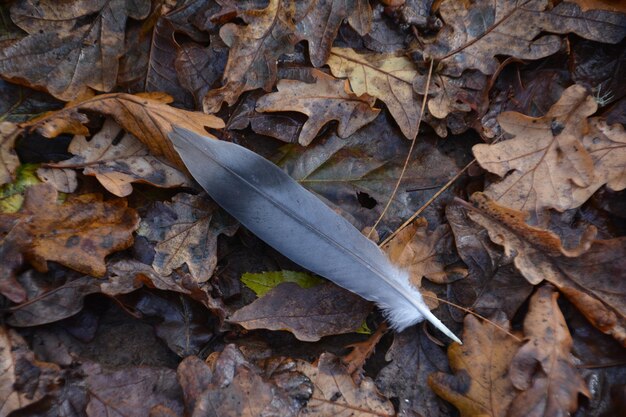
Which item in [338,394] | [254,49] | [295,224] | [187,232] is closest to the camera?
[338,394]

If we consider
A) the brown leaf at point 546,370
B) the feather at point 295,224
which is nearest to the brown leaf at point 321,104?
the feather at point 295,224

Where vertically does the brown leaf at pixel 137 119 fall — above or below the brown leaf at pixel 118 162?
above

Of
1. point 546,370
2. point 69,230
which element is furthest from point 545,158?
point 69,230

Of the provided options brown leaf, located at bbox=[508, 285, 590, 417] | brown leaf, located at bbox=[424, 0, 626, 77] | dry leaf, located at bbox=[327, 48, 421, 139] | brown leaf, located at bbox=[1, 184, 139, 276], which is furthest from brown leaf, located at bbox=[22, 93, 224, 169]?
brown leaf, located at bbox=[508, 285, 590, 417]

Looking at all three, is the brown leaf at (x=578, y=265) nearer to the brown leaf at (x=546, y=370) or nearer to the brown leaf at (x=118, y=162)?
the brown leaf at (x=546, y=370)

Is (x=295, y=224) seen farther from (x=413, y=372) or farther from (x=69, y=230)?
(x=69, y=230)

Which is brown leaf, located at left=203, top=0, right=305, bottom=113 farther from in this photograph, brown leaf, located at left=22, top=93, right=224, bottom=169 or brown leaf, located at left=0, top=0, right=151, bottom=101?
brown leaf, located at left=0, top=0, right=151, bottom=101
